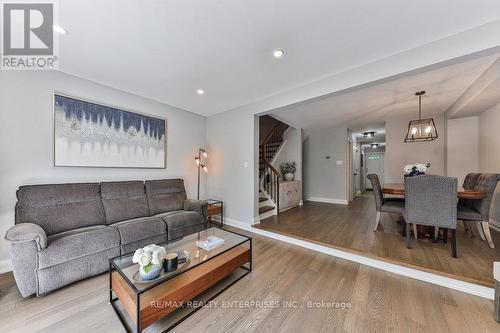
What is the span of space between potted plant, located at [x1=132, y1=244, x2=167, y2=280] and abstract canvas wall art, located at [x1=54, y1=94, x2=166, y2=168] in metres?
2.07

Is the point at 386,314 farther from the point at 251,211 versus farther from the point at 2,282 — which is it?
the point at 2,282

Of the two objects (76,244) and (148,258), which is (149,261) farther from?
(76,244)

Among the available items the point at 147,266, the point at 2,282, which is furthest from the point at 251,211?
the point at 2,282

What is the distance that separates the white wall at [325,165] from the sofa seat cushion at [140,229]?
4826mm

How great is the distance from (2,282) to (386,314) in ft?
12.1

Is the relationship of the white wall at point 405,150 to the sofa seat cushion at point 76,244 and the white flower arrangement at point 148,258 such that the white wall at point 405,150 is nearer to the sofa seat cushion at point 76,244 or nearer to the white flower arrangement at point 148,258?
the white flower arrangement at point 148,258

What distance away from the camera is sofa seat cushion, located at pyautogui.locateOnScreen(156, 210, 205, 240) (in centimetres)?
263

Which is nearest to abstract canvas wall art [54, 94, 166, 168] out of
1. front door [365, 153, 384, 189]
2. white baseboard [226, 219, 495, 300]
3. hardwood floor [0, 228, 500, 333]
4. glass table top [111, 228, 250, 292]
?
hardwood floor [0, 228, 500, 333]

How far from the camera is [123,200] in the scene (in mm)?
2723

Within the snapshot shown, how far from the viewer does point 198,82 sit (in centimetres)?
272

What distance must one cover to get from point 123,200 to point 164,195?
614 millimetres

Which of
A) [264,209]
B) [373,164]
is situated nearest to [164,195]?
[264,209]

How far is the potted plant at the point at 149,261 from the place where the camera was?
4.56 ft

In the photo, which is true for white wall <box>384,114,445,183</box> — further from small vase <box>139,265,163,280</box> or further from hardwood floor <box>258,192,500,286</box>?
small vase <box>139,265,163,280</box>
